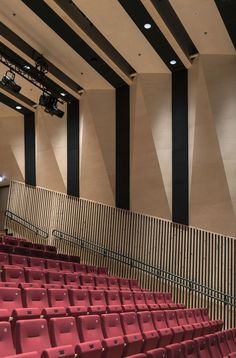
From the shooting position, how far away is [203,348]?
153 inches

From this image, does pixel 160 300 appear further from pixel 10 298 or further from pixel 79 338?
pixel 79 338

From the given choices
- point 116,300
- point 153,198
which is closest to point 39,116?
point 153,198

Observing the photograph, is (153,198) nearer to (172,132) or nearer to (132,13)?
(172,132)

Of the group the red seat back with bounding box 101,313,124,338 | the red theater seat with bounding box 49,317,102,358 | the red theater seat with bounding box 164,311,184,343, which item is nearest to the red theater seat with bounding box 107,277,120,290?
the red theater seat with bounding box 164,311,184,343

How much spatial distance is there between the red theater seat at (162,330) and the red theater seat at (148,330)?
0.23 feet

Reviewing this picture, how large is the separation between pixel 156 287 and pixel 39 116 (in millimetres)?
4482

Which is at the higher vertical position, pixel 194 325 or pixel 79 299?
pixel 79 299

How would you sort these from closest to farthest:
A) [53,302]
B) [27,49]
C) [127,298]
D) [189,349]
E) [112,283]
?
[189,349] < [53,302] < [127,298] < [112,283] < [27,49]

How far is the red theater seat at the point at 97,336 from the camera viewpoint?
2940 millimetres

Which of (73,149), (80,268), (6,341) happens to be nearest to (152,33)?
(73,149)

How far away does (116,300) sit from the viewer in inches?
197

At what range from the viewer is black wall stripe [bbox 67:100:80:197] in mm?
9086

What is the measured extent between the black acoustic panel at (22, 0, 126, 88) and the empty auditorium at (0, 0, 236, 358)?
21 mm

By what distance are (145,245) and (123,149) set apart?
1.83m
